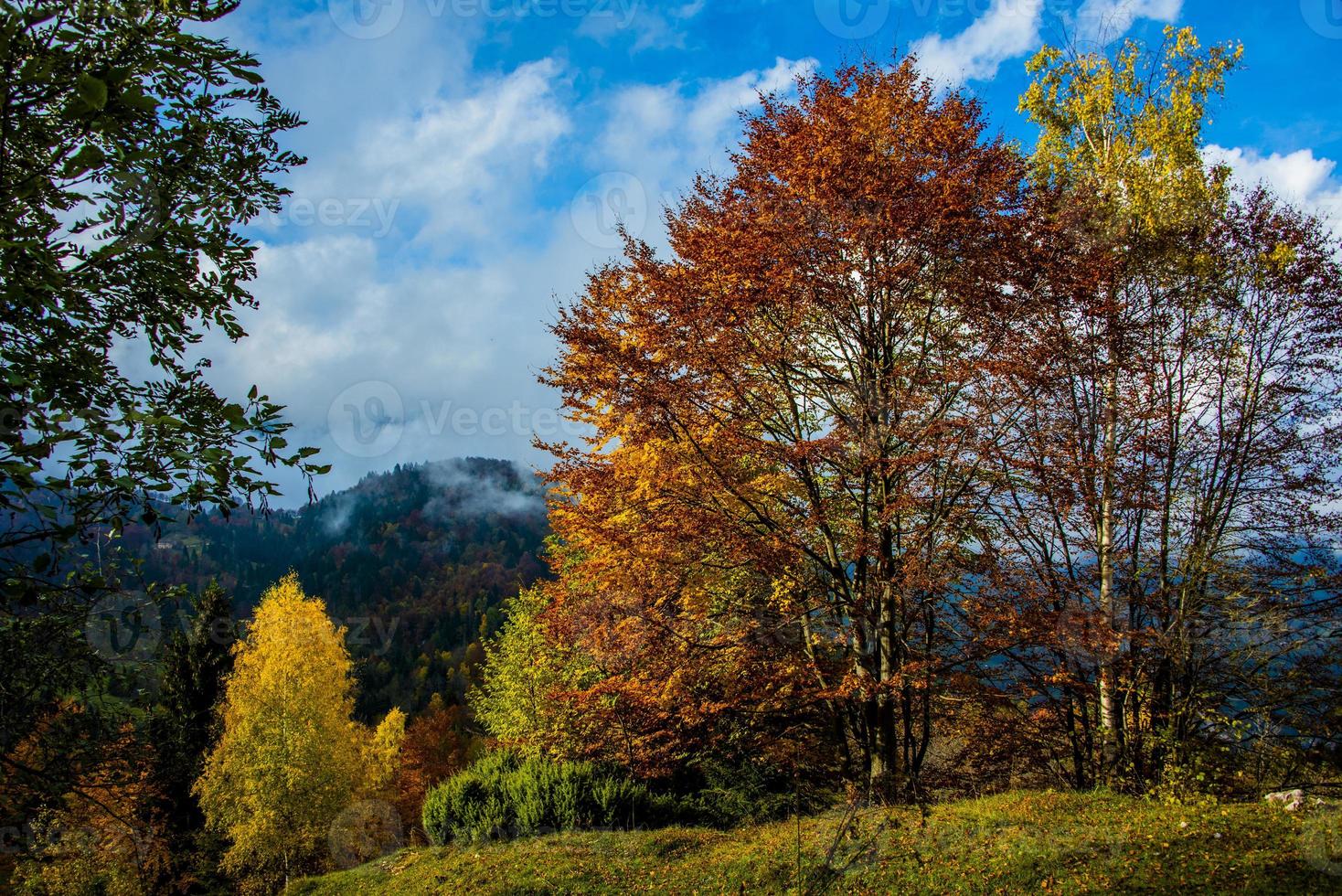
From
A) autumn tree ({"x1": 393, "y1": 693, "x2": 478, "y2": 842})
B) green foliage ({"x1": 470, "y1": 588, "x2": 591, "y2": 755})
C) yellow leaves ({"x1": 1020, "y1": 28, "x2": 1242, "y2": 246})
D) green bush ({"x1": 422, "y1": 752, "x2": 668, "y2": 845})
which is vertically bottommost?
autumn tree ({"x1": 393, "y1": 693, "x2": 478, "y2": 842})

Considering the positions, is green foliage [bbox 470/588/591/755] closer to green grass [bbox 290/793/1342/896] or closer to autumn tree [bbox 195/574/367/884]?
autumn tree [bbox 195/574/367/884]

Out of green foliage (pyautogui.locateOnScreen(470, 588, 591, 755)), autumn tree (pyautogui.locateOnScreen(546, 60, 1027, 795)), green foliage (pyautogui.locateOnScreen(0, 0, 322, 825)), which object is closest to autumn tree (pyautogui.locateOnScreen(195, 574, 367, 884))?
green foliage (pyautogui.locateOnScreen(470, 588, 591, 755))

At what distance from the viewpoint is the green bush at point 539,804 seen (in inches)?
546

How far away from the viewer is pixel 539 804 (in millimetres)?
13867

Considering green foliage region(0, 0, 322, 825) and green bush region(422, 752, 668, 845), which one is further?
green bush region(422, 752, 668, 845)

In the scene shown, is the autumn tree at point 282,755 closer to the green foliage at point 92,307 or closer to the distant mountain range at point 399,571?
the distant mountain range at point 399,571

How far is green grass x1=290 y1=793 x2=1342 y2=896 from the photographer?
6.68m

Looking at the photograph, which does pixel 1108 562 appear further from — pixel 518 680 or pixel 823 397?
pixel 518 680

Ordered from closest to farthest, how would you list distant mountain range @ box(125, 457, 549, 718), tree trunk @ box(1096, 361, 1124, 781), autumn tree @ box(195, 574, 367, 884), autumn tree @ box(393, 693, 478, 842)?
tree trunk @ box(1096, 361, 1124, 781), autumn tree @ box(195, 574, 367, 884), autumn tree @ box(393, 693, 478, 842), distant mountain range @ box(125, 457, 549, 718)

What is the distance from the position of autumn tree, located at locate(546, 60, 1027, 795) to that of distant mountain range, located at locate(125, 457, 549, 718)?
28.2 m

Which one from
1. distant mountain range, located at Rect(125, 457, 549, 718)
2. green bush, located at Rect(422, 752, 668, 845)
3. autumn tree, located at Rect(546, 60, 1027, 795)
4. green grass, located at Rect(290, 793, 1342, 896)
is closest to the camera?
green grass, located at Rect(290, 793, 1342, 896)

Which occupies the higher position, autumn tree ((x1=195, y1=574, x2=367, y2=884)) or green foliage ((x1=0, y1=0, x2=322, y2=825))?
green foliage ((x1=0, y1=0, x2=322, y2=825))

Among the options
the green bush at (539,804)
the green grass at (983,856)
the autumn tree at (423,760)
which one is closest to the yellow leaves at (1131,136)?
the green grass at (983,856)

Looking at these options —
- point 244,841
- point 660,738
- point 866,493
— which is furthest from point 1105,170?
point 244,841
